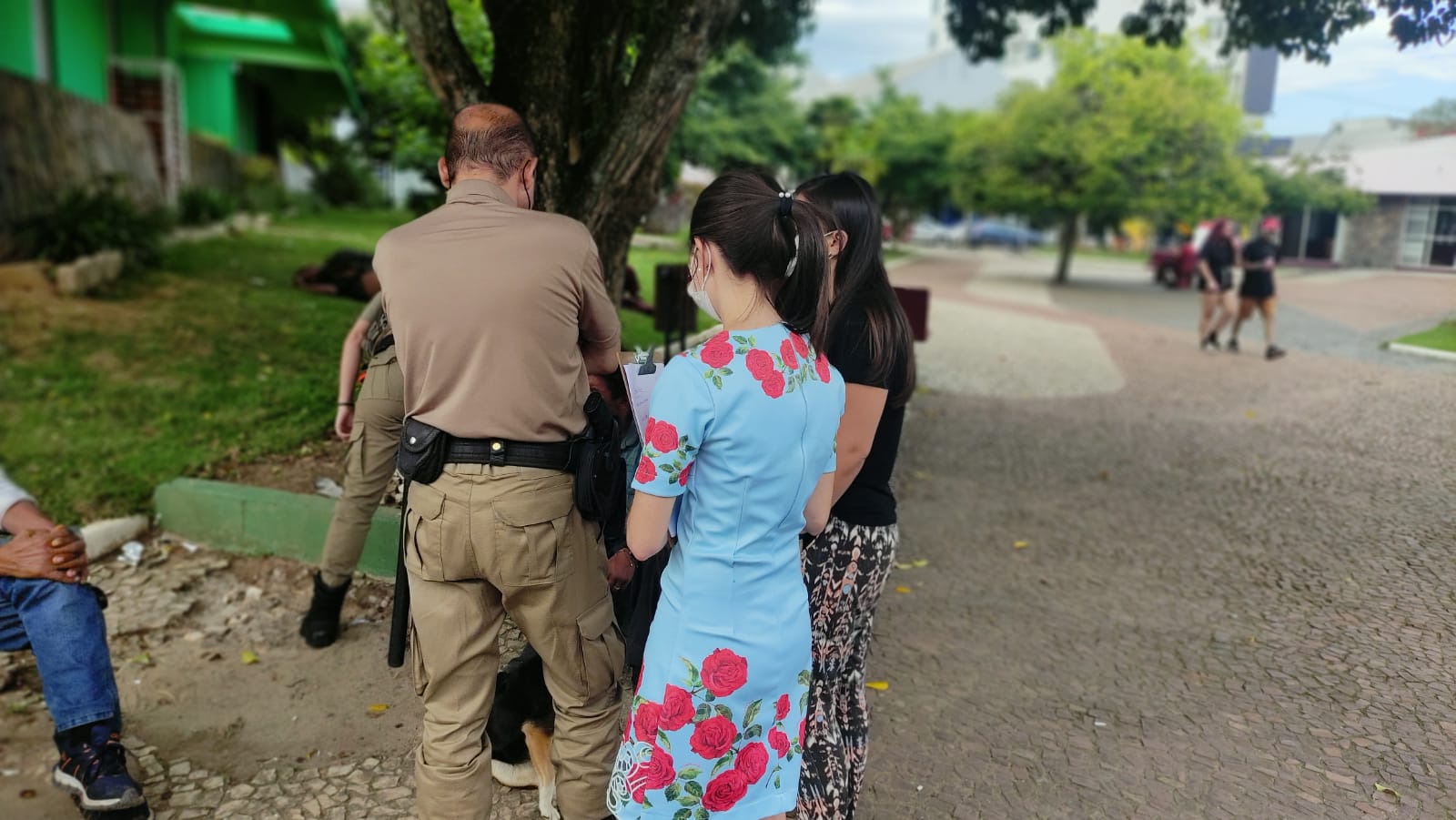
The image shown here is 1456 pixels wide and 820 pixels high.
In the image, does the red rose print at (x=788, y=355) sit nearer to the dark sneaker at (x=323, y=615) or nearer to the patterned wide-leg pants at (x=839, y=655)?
the patterned wide-leg pants at (x=839, y=655)

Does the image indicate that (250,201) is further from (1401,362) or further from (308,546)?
(1401,362)

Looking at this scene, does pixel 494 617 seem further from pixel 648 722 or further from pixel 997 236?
pixel 997 236

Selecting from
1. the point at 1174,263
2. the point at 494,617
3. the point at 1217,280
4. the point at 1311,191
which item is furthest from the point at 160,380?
the point at 1174,263

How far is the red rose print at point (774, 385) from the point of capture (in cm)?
203

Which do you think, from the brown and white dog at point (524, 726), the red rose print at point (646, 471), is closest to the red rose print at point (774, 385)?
the red rose print at point (646, 471)

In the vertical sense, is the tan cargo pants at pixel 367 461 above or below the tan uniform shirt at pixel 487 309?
below

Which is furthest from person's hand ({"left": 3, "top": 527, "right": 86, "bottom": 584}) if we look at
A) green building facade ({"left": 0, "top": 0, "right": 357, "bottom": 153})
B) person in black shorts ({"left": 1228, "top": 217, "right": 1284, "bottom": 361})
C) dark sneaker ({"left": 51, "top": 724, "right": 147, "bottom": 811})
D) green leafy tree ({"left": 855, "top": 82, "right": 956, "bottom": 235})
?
green leafy tree ({"left": 855, "top": 82, "right": 956, "bottom": 235})

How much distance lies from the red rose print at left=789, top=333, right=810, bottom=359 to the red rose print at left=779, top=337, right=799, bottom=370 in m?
0.01

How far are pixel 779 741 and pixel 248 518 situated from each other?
11.5 feet

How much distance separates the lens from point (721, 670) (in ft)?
6.93

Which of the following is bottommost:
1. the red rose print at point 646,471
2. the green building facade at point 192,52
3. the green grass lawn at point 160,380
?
the green grass lawn at point 160,380

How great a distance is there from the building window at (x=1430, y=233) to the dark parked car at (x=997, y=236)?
42140 millimetres

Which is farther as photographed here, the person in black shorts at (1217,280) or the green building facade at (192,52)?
the green building facade at (192,52)

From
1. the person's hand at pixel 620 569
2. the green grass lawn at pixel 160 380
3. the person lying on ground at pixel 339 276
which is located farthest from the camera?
the person lying on ground at pixel 339 276
